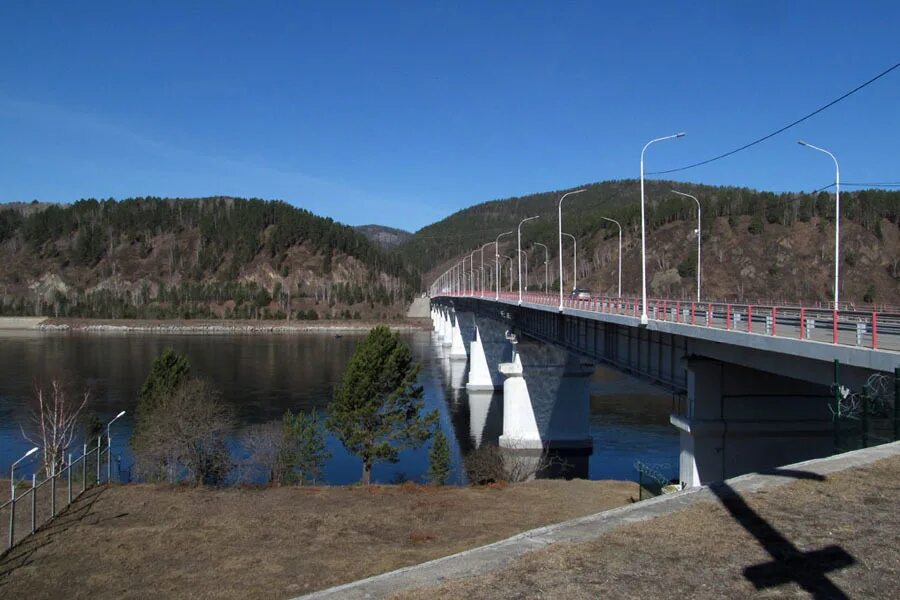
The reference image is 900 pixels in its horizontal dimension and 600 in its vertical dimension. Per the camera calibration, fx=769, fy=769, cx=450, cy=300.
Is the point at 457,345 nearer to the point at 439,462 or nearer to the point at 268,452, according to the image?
the point at 268,452

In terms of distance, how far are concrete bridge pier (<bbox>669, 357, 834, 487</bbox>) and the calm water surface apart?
1748 cm

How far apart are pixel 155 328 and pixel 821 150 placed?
158 m

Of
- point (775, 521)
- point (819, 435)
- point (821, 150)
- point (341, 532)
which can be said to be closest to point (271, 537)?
point (341, 532)

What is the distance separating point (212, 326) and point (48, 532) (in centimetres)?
15453

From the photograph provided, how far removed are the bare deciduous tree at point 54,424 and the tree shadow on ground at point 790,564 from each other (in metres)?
24.3

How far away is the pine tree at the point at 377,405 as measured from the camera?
3647cm

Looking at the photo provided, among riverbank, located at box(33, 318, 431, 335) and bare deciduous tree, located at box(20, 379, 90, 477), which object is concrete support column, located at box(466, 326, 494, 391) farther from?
riverbank, located at box(33, 318, 431, 335)

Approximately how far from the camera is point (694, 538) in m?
9.79

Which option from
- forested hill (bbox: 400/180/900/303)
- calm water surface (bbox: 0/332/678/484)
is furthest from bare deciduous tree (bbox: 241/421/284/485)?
forested hill (bbox: 400/180/900/303)

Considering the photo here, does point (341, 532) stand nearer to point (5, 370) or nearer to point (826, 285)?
point (5, 370)

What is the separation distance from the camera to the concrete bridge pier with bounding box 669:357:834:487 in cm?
2144

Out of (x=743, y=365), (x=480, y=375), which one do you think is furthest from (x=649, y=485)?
(x=480, y=375)

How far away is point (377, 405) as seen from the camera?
37750 mm

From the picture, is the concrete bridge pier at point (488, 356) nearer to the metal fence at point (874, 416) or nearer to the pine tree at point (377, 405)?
the pine tree at point (377, 405)
